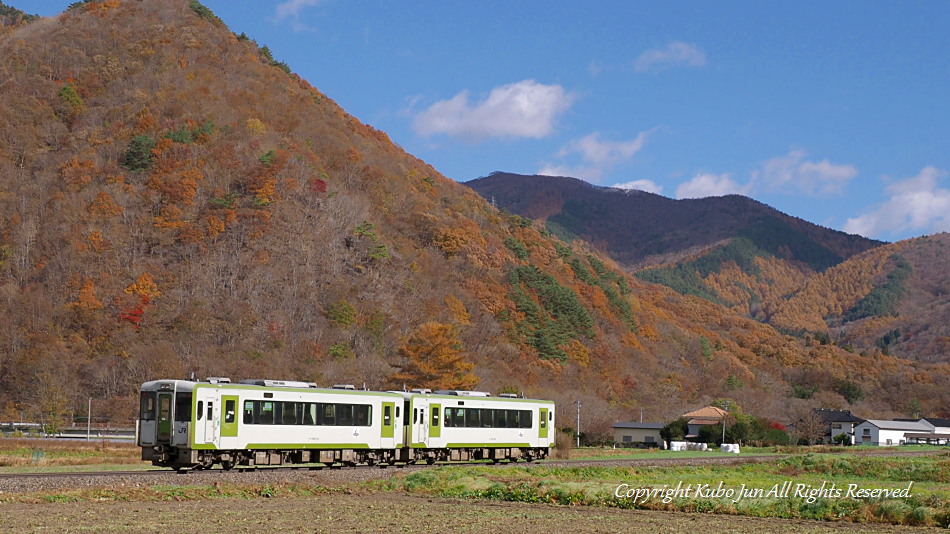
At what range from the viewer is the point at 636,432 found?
10325cm

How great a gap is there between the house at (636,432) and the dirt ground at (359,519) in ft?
246

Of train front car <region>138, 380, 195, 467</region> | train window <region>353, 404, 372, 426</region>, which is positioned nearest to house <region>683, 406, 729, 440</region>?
train window <region>353, 404, 372, 426</region>

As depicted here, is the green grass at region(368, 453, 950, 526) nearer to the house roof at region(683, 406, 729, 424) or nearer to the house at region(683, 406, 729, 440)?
the house at region(683, 406, 729, 440)

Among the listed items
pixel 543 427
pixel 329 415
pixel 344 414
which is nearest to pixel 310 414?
pixel 329 415

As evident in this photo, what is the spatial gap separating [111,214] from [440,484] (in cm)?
8149

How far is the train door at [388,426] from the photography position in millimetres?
43938

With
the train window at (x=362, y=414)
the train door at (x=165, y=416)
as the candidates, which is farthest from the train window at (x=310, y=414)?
the train door at (x=165, y=416)

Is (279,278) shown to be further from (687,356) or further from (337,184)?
(687,356)

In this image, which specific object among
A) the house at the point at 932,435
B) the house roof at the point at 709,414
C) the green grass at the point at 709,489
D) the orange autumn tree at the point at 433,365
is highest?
the orange autumn tree at the point at 433,365

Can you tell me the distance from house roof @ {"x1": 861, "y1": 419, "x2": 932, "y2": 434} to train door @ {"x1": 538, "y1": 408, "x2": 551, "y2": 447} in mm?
80263

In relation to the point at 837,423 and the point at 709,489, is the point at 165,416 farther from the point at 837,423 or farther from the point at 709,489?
the point at 837,423

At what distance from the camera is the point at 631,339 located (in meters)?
141

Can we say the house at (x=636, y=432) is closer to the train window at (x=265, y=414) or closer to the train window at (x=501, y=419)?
the train window at (x=501, y=419)

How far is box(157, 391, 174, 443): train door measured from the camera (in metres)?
37.1
